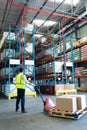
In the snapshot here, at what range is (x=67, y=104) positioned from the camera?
215 inches

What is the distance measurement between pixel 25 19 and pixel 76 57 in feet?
19.6

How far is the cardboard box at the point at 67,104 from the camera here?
5.35 metres

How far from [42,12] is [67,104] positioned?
1230 cm

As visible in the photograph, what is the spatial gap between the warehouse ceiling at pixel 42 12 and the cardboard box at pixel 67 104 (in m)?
8.52

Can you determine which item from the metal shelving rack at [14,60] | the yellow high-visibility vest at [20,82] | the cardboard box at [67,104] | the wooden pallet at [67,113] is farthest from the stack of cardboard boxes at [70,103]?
the metal shelving rack at [14,60]

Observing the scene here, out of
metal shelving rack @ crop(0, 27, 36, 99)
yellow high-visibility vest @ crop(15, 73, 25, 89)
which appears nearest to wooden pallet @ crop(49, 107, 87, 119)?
yellow high-visibility vest @ crop(15, 73, 25, 89)

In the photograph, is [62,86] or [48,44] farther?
[48,44]

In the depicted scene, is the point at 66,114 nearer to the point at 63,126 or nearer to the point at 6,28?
the point at 63,126

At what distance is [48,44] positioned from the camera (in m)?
16.6

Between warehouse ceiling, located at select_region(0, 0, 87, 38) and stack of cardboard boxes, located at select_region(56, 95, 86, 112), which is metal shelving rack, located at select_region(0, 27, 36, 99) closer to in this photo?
warehouse ceiling, located at select_region(0, 0, 87, 38)

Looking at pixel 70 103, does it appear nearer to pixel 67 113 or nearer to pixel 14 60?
pixel 67 113

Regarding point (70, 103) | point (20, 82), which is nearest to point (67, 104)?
point (70, 103)

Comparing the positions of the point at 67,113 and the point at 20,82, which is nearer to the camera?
the point at 67,113

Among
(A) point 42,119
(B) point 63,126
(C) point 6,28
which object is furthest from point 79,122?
(C) point 6,28
